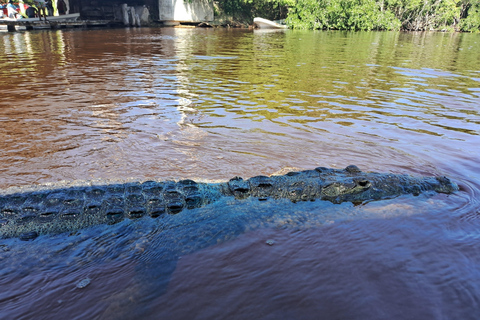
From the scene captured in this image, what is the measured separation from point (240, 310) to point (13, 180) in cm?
352

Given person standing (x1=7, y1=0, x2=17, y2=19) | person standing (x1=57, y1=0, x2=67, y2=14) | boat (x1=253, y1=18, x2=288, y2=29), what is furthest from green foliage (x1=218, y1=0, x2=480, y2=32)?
person standing (x1=7, y1=0, x2=17, y2=19)

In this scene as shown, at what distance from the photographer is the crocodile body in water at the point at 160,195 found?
305 cm

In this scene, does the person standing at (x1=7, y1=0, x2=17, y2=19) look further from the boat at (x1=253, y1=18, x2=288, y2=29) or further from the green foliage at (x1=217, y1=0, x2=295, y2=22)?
the boat at (x1=253, y1=18, x2=288, y2=29)

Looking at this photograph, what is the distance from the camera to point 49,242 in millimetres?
3014

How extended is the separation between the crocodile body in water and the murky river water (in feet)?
0.38

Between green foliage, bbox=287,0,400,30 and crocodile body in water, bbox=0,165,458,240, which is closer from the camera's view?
crocodile body in water, bbox=0,165,458,240

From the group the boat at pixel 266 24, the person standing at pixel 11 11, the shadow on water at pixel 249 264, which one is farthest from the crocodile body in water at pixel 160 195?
the boat at pixel 266 24

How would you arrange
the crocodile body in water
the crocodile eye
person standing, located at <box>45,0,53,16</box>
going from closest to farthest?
the crocodile body in water < the crocodile eye < person standing, located at <box>45,0,53,16</box>

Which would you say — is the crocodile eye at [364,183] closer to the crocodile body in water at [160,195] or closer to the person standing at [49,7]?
the crocodile body in water at [160,195]

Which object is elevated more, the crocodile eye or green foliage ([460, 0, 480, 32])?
green foliage ([460, 0, 480, 32])

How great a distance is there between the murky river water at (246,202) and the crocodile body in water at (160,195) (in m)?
0.12

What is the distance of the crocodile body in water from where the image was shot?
305 centimetres

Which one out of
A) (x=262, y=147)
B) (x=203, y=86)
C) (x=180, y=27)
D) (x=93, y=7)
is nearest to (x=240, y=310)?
(x=262, y=147)

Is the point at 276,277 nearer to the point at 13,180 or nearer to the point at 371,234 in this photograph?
the point at 371,234
